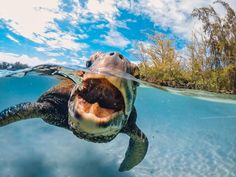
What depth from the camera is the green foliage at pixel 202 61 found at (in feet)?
56.4

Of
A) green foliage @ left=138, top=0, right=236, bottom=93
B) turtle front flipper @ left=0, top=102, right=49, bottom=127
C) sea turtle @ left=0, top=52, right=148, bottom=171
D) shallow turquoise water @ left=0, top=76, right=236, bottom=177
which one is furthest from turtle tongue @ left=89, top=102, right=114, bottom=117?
green foliage @ left=138, top=0, right=236, bottom=93

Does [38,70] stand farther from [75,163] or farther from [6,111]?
Answer: [6,111]

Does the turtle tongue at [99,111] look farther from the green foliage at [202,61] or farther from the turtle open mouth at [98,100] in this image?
the green foliage at [202,61]

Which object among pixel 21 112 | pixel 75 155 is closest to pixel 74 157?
pixel 75 155

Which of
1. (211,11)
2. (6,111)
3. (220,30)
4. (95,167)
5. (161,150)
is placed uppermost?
(211,11)

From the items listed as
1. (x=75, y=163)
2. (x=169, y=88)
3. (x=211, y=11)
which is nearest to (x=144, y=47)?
(x=169, y=88)

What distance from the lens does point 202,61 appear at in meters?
17.6

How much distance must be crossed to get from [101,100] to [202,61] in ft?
48.4

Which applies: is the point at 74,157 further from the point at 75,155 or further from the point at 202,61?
the point at 202,61

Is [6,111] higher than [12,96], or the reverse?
A: [6,111]

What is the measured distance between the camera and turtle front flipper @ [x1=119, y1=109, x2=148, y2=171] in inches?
237

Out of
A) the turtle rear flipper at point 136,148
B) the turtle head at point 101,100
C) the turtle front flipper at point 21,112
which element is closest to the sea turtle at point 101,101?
the turtle head at point 101,100

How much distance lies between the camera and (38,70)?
37.3 feet

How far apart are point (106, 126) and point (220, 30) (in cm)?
1744
